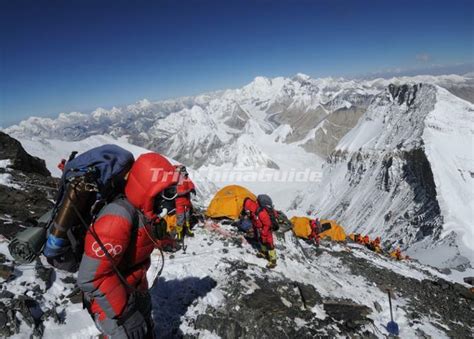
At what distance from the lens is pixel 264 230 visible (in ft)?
36.8

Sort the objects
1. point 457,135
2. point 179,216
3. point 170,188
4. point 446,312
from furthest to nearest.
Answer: point 457,135
point 179,216
point 446,312
point 170,188

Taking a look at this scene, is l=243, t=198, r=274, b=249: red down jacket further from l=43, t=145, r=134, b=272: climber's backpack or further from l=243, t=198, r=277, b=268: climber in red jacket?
l=43, t=145, r=134, b=272: climber's backpack

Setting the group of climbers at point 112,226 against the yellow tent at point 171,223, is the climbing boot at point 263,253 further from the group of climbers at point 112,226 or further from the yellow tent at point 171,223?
the group of climbers at point 112,226

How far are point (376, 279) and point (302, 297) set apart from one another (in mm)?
6388

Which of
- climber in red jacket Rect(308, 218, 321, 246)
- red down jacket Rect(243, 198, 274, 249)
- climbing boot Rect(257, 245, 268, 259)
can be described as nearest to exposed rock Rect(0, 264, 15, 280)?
red down jacket Rect(243, 198, 274, 249)

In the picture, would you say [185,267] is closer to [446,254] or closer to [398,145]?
[446,254]

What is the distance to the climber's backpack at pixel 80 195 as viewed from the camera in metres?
3.29

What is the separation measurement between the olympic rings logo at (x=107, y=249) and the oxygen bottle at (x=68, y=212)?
303 mm

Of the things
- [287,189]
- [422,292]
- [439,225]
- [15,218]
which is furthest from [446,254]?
[287,189]

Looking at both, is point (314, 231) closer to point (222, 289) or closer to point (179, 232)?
point (179, 232)

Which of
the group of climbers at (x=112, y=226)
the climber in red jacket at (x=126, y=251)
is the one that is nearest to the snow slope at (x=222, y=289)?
the climber in red jacket at (x=126, y=251)

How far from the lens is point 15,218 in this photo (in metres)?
10.3

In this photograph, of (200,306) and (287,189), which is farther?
(287,189)

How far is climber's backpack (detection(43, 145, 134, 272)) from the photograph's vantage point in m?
3.29
